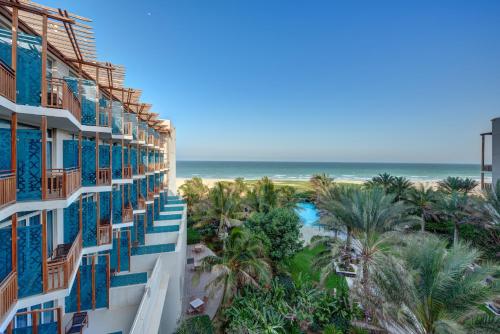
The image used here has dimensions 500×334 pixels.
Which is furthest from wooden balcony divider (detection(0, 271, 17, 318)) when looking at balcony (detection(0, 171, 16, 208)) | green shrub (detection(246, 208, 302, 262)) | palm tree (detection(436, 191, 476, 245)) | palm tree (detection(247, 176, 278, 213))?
palm tree (detection(436, 191, 476, 245))

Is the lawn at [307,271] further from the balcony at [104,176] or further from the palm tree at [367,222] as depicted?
the balcony at [104,176]

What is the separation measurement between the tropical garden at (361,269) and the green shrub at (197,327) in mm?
66

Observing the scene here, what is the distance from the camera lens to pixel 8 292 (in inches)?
193

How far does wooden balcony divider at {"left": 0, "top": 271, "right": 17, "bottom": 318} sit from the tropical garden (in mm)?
6563

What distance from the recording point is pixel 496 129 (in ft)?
65.0

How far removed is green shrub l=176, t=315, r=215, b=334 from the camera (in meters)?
9.75

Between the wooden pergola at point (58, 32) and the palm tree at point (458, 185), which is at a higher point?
the wooden pergola at point (58, 32)

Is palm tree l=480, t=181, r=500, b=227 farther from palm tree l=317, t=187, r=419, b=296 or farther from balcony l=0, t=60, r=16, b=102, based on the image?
balcony l=0, t=60, r=16, b=102

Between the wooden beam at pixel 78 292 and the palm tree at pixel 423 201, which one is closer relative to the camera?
the wooden beam at pixel 78 292

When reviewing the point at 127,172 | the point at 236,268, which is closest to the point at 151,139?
the point at 127,172

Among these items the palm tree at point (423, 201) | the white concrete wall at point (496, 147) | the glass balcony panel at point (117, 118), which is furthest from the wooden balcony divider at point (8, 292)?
the white concrete wall at point (496, 147)

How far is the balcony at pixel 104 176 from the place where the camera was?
886 centimetres

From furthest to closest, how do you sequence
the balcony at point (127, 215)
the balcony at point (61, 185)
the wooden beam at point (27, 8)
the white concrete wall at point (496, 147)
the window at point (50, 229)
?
the white concrete wall at point (496, 147) < the balcony at point (127, 215) < the window at point (50, 229) < the balcony at point (61, 185) < the wooden beam at point (27, 8)

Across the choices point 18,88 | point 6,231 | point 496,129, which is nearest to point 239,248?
point 6,231
